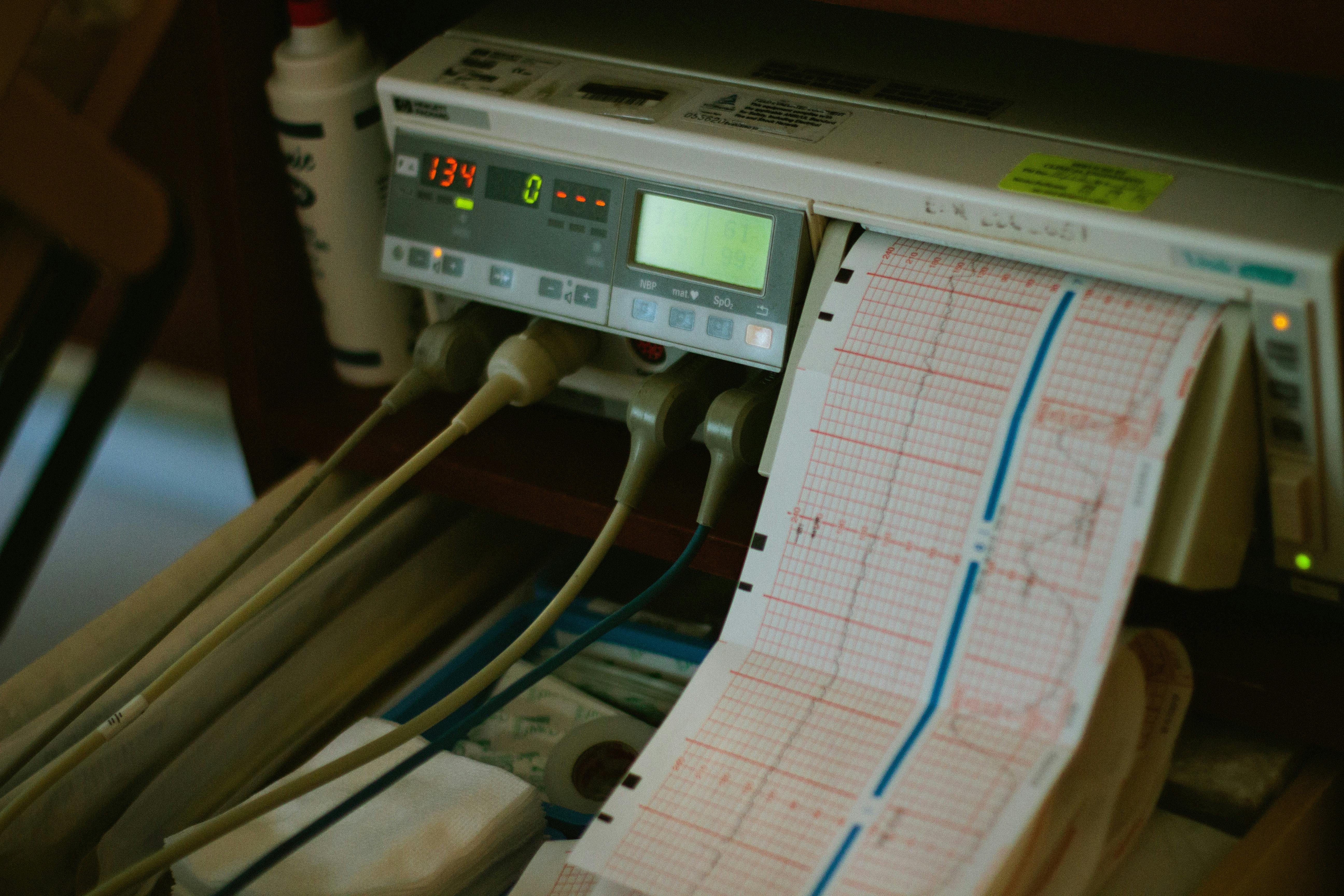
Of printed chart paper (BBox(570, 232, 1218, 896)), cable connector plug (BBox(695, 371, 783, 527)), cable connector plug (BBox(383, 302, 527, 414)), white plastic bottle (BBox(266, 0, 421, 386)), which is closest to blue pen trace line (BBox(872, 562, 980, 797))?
printed chart paper (BBox(570, 232, 1218, 896))

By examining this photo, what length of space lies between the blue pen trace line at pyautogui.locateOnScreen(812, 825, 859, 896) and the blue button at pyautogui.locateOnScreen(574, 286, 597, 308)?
0.35m

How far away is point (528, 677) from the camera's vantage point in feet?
2.04

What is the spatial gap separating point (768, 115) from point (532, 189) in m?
0.16

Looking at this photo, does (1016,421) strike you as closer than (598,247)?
Yes

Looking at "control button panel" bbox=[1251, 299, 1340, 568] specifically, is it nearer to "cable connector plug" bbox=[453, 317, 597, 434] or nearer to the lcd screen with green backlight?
the lcd screen with green backlight

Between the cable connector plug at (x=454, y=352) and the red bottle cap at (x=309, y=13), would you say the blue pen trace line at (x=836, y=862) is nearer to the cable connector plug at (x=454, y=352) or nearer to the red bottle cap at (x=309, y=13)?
the cable connector plug at (x=454, y=352)

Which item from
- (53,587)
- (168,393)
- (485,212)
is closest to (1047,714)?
(485,212)

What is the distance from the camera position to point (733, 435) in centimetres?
67

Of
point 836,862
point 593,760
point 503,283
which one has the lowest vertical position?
point 593,760

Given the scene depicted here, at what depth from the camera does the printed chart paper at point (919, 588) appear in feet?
1.73

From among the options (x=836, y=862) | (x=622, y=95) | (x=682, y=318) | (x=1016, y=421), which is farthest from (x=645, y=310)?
(x=836, y=862)

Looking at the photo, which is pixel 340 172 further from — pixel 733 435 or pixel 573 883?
pixel 573 883

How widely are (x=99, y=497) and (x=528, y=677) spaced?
757 millimetres

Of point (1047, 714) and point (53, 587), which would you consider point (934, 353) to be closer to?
point (1047, 714)
